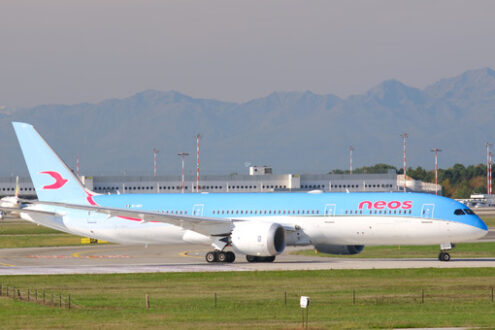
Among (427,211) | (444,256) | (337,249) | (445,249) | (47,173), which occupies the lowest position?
(444,256)

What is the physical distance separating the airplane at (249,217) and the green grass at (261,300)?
6.15 metres

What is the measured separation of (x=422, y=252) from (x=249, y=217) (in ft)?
59.9

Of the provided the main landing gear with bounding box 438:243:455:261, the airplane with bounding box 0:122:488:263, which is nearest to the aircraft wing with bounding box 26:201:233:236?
the airplane with bounding box 0:122:488:263

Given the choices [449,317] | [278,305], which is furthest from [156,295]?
[449,317]

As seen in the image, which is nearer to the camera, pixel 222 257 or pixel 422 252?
pixel 222 257

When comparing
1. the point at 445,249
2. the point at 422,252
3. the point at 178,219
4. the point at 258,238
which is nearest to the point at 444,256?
the point at 445,249

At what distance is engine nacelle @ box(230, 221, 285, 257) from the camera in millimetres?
57375

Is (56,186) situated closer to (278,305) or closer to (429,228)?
(429,228)

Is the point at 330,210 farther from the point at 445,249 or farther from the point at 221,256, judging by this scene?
the point at 221,256

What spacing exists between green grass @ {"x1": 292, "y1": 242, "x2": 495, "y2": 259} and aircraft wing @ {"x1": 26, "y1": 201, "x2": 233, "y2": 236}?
12.7 metres

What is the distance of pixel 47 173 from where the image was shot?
66.2 m

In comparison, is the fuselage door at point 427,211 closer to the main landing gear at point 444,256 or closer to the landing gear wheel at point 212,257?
the main landing gear at point 444,256

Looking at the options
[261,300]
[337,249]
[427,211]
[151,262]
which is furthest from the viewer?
[151,262]

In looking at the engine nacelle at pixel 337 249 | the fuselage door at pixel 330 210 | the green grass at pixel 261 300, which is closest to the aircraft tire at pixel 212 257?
Result: the engine nacelle at pixel 337 249
